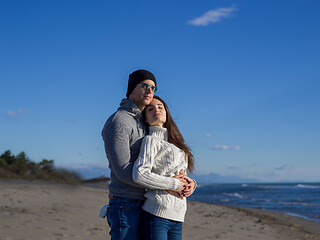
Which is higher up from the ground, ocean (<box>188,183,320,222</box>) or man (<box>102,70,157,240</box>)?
man (<box>102,70,157,240</box>)

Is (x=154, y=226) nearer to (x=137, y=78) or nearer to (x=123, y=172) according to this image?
(x=123, y=172)

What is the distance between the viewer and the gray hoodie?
2621 millimetres

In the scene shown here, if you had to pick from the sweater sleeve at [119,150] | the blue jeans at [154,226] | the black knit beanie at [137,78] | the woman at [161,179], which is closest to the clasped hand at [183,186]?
the woman at [161,179]

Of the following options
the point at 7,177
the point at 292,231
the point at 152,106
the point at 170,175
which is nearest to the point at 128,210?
the point at 170,175

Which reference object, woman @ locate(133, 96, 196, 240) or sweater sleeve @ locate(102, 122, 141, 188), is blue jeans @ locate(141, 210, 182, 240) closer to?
woman @ locate(133, 96, 196, 240)

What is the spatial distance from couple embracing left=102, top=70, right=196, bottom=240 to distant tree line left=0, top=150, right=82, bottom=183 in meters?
17.3

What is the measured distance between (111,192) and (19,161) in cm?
2076

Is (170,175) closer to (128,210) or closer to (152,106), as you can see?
(128,210)

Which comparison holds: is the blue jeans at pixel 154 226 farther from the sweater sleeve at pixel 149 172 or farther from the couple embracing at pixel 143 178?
the sweater sleeve at pixel 149 172

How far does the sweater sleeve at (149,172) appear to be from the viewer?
2.55 metres

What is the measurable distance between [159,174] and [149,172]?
17 cm

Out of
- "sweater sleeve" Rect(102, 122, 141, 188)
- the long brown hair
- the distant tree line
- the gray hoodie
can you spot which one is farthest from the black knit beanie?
the distant tree line

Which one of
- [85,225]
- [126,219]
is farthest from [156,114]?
[85,225]

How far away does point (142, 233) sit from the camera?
2.69m
